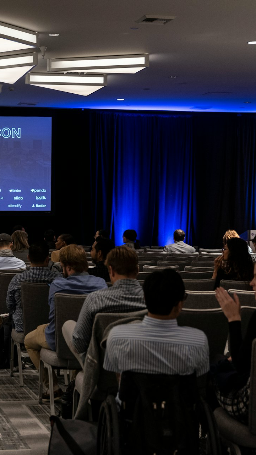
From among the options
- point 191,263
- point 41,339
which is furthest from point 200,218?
point 41,339

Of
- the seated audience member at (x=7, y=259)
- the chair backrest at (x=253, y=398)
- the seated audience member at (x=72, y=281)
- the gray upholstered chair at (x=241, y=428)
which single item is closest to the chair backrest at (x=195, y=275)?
the seated audience member at (x=7, y=259)

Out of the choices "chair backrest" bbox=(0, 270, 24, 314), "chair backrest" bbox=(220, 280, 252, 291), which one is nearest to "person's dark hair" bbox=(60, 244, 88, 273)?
"chair backrest" bbox=(220, 280, 252, 291)

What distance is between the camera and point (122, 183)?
17.7m

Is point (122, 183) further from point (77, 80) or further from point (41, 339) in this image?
point (41, 339)

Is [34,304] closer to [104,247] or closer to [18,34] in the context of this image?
[104,247]

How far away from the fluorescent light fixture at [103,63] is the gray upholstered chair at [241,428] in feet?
26.2

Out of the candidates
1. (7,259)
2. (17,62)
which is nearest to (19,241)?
(7,259)

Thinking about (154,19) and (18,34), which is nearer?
(154,19)

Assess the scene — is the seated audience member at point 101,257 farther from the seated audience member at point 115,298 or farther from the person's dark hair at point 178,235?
the person's dark hair at point 178,235

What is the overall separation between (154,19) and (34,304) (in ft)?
16.2

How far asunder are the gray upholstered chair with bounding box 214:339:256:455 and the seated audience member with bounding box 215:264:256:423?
0.12 ft

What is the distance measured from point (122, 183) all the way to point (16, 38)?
897 centimetres

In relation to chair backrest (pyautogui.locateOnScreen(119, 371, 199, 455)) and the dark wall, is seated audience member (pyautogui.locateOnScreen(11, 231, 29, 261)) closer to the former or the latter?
chair backrest (pyautogui.locateOnScreen(119, 371, 199, 455))

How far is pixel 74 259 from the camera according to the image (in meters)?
4.75
